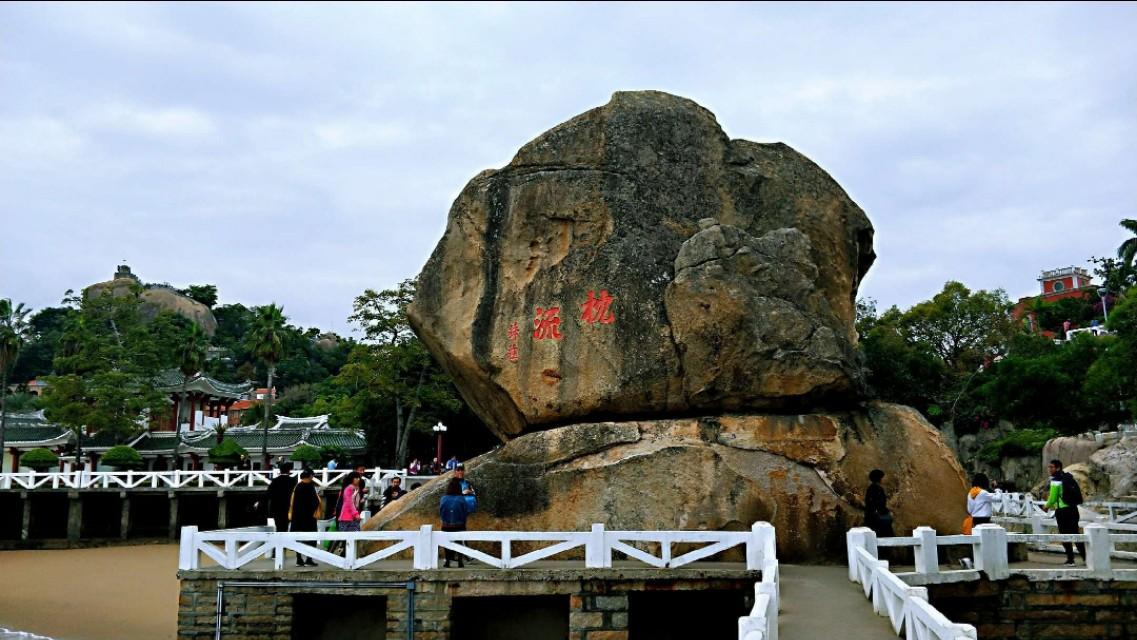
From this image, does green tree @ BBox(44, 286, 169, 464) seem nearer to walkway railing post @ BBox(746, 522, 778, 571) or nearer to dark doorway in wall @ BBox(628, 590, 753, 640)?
dark doorway in wall @ BBox(628, 590, 753, 640)

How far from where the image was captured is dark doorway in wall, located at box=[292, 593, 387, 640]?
13.6 meters

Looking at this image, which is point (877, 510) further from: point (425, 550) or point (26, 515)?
point (26, 515)

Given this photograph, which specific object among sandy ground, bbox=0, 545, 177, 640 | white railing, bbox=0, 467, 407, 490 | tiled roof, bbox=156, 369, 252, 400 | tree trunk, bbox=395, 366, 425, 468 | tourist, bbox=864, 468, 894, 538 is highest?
tiled roof, bbox=156, 369, 252, 400

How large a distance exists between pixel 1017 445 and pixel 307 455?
30756 mm

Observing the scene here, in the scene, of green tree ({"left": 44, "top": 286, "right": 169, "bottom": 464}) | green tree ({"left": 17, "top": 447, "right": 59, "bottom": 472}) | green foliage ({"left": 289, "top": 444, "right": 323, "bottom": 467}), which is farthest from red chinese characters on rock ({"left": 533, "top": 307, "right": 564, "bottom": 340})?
→ green tree ({"left": 17, "top": 447, "right": 59, "bottom": 472})

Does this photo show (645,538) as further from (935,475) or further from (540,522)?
(935,475)

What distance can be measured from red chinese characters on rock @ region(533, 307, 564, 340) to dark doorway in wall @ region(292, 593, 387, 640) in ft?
16.1

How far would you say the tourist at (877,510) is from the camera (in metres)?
13.1

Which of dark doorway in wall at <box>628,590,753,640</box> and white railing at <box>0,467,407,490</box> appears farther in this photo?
white railing at <box>0,467,407,490</box>

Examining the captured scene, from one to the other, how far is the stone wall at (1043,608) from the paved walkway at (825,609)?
1.54 meters

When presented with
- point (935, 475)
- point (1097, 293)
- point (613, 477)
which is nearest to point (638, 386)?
point (613, 477)

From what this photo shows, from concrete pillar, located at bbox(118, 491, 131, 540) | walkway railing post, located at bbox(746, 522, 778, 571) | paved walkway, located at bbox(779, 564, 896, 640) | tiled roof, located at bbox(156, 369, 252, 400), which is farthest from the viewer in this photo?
tiled roof, located at bbox(156, 369, 252, 400)

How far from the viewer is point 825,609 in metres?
10.3

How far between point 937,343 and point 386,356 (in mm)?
26114
